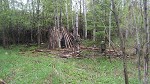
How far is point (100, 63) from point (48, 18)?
11.5 m

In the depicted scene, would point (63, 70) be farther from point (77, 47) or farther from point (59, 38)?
point (59, 38)

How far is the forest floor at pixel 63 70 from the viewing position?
14.7m

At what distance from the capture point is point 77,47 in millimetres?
23219

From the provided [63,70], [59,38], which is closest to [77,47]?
[59,38]

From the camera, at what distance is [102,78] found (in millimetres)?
15180

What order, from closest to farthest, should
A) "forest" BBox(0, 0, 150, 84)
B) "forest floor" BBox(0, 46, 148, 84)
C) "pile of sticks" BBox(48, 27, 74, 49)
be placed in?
"forest" BBox(0, 0, 150, 84) < "forest floor" BBox(0, 46, 148, 84) < "pile of sticks" BBox(48, 27, 74, 49)

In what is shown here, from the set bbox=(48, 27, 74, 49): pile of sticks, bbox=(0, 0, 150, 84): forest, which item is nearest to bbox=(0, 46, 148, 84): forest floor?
bbox=(0, 0, 150, 84): forest

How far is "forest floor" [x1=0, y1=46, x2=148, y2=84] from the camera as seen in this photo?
1470 centimetres

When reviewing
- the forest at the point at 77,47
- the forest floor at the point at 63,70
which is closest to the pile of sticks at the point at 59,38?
the forest at the point at 77,47

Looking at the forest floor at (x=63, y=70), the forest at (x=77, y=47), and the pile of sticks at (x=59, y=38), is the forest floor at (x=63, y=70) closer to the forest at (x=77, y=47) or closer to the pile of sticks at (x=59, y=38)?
→ the forest at (x=77, y=47)

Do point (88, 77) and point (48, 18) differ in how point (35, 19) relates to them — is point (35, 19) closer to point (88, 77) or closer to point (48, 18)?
point (48, 18)

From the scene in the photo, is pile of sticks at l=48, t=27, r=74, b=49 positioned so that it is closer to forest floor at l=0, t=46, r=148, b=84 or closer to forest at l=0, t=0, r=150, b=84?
forest at l=0, t=0, r=150, b=84

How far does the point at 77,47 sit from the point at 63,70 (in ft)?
23.7

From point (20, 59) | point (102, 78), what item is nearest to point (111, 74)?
point (102, 78)
